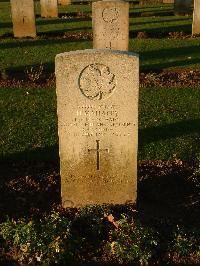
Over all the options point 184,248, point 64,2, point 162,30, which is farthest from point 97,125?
point 64,2

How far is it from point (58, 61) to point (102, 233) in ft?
6.74

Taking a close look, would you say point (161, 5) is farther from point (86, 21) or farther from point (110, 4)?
point (110, 4)

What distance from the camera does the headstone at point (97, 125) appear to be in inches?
218

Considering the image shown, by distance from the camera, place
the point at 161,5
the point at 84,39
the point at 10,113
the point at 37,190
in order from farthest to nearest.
Answer: the point at 161,5
the point at 84,39
the point at 10,113
the point at 37,190

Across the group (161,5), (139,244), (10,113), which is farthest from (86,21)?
(139,244)

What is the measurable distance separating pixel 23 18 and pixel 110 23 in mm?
6759

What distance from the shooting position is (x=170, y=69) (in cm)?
1371

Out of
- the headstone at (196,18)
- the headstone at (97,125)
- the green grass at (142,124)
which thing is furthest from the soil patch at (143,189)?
the headstone at (196,18)

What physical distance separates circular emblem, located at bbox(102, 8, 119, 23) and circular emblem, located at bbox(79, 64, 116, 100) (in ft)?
26.3

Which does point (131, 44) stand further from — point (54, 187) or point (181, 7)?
point (54, 187)

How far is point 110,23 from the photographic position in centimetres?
1335

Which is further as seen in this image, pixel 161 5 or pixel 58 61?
pixel 161 5

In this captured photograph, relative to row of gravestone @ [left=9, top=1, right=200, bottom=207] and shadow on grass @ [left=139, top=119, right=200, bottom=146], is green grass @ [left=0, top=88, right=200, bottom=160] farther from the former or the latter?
row of gravestone @ [left=9, top=1, right=200, bottom=207]

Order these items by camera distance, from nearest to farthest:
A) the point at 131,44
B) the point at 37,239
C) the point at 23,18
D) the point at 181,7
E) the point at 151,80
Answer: the point at 37,239
the point at 151,80
the point at 131,44
the point at 23,18
the point at 181,7
